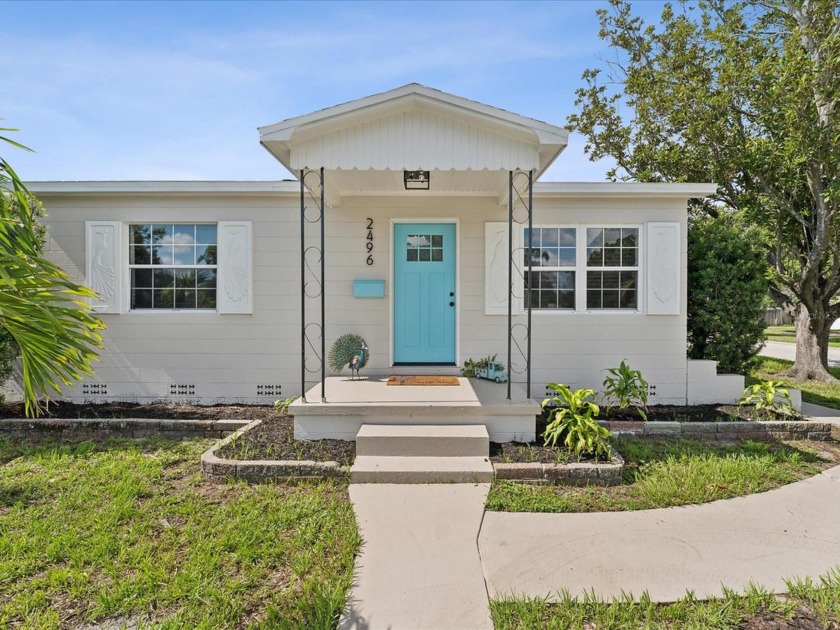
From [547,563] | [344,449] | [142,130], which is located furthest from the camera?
[142,130]

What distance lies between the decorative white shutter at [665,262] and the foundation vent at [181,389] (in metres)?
6.42

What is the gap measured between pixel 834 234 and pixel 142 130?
11785 millimetres

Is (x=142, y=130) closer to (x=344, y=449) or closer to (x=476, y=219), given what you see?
(x=476, y=219)

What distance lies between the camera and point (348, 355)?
5688 millimetres

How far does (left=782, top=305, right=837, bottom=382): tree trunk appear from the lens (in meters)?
8.55

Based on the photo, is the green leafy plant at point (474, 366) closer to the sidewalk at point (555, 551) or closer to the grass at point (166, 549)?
the sidewalk at point (555, 551)

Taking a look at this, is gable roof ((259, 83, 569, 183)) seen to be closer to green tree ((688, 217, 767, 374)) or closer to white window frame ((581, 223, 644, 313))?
white window frame ((581, 223, 644, 313))

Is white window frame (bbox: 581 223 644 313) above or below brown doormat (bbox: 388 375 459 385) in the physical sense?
above

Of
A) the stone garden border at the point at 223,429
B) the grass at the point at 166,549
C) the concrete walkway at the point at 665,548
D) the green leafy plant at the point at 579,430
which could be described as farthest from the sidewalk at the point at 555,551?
the stone garden border at the point at 223,429

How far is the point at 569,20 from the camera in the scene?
7.29 m

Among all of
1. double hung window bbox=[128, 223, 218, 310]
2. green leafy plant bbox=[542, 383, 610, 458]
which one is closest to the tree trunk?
green leafy plant bbox=[542, 383, 610, 458]

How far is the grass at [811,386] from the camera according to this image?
6.77 meters

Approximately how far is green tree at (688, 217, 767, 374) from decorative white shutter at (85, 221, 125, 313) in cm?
798

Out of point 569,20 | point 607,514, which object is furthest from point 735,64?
point 607,514
